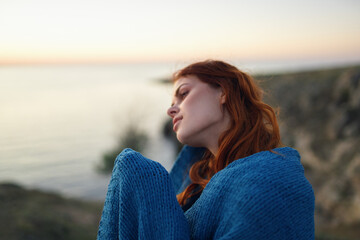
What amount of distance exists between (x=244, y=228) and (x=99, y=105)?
148 ft

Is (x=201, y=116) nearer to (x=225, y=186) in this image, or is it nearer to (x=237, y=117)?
(x=237, y=117)

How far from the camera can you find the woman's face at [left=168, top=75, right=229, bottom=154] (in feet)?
6.49

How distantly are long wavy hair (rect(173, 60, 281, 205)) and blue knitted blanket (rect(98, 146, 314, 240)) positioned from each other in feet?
1.00

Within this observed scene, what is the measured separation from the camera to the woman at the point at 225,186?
132 centimetres

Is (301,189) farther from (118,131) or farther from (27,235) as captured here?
(118,131)

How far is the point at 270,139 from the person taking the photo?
195 centimetres

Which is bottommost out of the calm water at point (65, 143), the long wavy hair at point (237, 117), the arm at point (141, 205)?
the calm water at point (65, 143)

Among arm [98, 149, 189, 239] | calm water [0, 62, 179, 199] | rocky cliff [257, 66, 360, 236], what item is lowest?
calm water [0, 62, 179, 199]

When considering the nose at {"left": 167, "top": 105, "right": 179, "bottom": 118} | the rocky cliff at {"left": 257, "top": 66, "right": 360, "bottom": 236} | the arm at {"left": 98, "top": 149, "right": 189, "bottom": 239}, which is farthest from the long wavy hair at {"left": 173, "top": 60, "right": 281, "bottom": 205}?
the rocky cliff at {"left": 257, "top": 66, "right": 360, "bottom": 236}

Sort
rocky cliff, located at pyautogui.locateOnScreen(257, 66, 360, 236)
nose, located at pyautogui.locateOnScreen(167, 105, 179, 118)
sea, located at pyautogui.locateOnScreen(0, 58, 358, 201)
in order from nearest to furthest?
1. nose, located at pyautogui.locateOnScreen(167, 105, 179, 118)
2. rocky cliff, located at pyautogui.locateOnScreen(257, 66, 360, 236)
3. sea, located at pyautogui.locateOnScreen(0, 58, 358, 201)

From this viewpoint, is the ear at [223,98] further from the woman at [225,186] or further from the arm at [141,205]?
the arm at [141,205]

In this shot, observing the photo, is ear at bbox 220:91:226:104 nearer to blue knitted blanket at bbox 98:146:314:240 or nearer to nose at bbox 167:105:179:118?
nose at bbox 167:105:179:118

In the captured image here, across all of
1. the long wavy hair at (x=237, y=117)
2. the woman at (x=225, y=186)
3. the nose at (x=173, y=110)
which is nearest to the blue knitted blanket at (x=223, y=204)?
the woman at (x=225, y=186)

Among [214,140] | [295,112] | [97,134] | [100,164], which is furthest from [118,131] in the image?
Result: [214,140]
